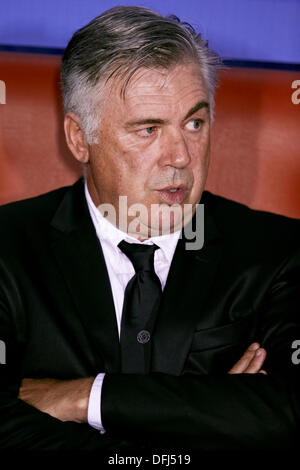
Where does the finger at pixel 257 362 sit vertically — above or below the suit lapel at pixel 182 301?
below

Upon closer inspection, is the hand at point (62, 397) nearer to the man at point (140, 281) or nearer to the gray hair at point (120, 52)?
the man at point (140, 281)

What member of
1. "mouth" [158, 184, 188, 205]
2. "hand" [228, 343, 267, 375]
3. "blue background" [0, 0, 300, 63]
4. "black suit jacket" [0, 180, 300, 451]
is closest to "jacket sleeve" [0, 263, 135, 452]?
"black suit jacket" [0, 180, 300, 451]

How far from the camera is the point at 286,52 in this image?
1.76 metres

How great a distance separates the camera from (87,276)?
4.71ft

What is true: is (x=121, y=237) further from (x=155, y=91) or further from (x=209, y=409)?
(x=209, y=409)

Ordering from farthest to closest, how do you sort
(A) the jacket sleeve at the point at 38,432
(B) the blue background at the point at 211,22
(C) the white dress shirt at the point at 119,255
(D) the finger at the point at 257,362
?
1. (B) the blue background at the point at 211,22
2. (C) the white dress shirt at the point at 119,255
3. (D) the finger at the point at 257,362
4. (A) the jacket sleeve at the point at 38,432

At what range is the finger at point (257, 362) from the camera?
4.44 ft

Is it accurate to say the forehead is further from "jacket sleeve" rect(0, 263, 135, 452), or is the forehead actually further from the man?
"jacket sleeve" rect(0, 263, 135, 452)

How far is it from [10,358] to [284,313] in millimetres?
582

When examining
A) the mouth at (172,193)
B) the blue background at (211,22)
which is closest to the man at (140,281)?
the mouth at (172,193)

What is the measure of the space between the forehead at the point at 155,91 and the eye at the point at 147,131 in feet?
0.15

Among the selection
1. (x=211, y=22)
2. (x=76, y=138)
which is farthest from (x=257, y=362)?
(x=211, y=22)

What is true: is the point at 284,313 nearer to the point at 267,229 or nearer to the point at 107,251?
the point at 267,229

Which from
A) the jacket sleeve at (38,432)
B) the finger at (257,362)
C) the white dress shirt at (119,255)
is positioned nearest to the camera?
the jacket sleeve at (38,432)
